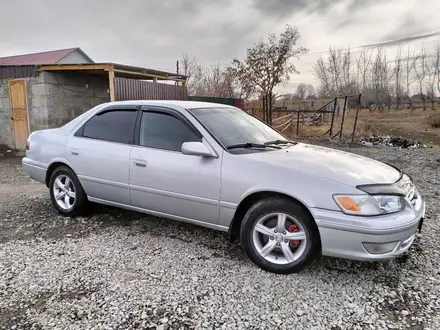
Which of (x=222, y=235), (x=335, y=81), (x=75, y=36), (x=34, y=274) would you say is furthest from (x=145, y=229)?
(x=335, y=81)

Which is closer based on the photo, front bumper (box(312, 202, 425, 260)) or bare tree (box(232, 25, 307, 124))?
front bumper (box(312, 202, 425, 260))

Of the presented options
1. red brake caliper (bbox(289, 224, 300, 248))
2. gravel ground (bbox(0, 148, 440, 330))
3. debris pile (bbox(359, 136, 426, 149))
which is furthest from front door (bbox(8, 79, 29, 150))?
debris pile (bbox(359, 136, 426, 149))

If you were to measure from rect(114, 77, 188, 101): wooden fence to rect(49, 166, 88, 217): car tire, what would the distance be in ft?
17.8

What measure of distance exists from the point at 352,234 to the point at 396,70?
206ft

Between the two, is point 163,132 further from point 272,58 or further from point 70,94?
point 272,58

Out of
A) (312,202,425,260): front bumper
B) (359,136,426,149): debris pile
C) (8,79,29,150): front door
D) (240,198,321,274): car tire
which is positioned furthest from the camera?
(359,136,426,149): debris pile

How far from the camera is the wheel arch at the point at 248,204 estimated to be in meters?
2.92

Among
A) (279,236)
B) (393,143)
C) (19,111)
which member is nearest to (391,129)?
(393,143)

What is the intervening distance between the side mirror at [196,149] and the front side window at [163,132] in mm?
208

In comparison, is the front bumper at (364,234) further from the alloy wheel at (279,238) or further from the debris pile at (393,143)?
the debris pile at (393,143)

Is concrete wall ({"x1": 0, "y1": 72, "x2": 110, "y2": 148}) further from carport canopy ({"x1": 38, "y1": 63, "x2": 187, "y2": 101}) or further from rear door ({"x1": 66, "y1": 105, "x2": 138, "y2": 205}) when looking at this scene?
rear door ({"x1": 66, "y1": 105, "x2": 138, "y2": 205})

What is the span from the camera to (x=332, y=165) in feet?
10.1

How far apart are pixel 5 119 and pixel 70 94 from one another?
239 cm

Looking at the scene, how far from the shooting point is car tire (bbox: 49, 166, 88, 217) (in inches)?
171
